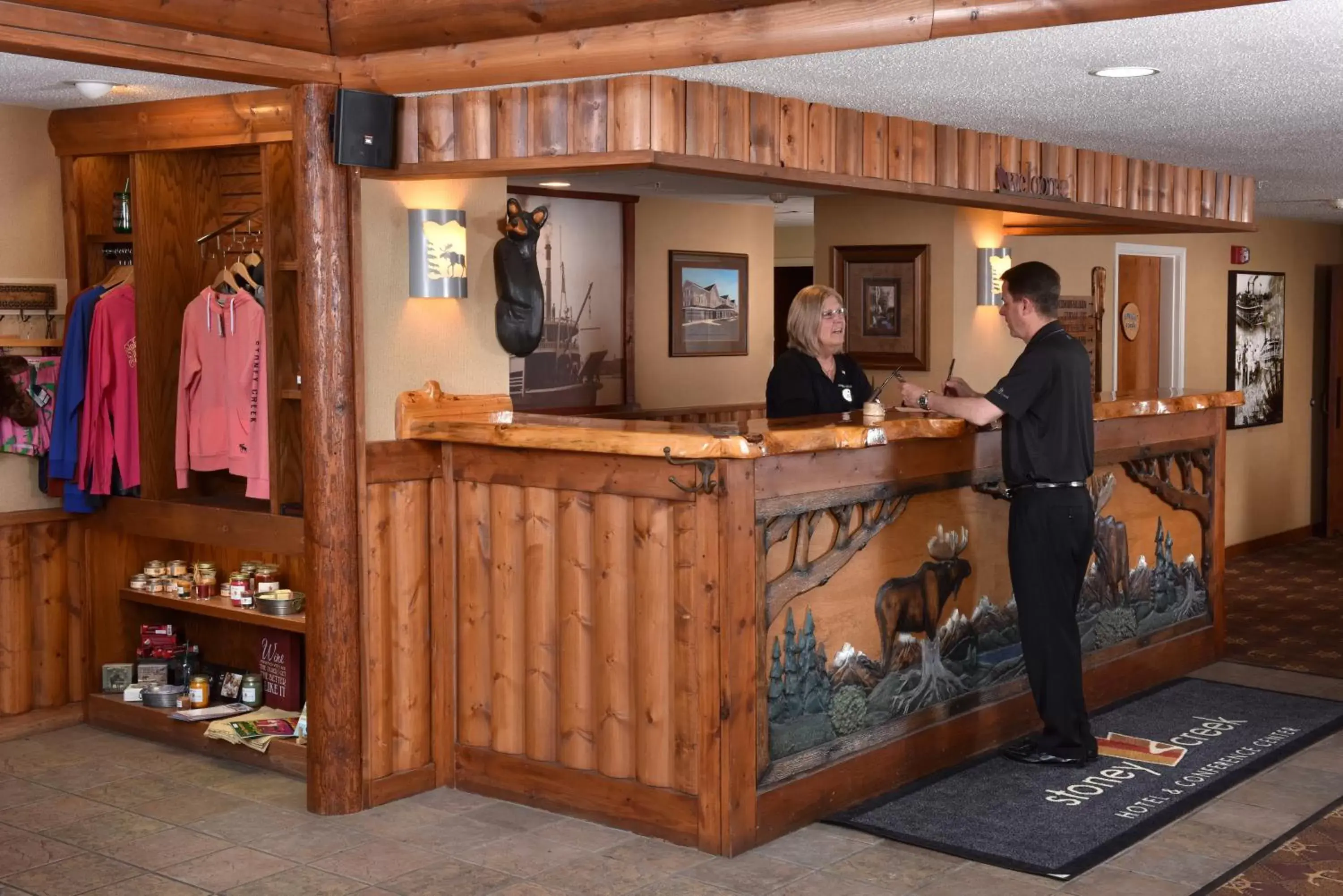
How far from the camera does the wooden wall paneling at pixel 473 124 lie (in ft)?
15.4

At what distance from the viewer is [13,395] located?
5938 millimetres

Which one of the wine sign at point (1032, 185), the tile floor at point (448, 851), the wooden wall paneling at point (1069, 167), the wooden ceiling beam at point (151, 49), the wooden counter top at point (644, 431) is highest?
the wooden ceiling beam at point (151, 49)

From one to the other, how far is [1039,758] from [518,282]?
8.40ft

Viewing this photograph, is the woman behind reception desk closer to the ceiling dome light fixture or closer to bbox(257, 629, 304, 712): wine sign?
bbox(257, 629, 304, 712): wine sign

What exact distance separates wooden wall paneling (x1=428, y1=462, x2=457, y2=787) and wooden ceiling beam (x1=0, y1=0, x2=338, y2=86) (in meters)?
1.37

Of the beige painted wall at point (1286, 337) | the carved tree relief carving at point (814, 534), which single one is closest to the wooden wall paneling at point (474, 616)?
the carved tree relief carving at point (814, 534)

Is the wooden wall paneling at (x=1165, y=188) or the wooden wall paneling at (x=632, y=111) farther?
the wooden wall paneling at (x=1165, y=188)

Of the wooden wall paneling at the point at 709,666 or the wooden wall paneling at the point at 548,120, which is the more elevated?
the wooden wall paneling at the point at 548,120

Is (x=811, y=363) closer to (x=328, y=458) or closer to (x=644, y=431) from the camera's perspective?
(x=644, y=431)

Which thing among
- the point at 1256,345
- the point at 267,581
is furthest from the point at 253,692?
the point at 1256,345

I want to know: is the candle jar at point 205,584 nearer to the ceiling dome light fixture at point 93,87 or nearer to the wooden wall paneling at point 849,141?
the ceiling dome light fixture at point 93,87

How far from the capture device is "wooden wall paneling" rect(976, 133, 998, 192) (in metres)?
5.82

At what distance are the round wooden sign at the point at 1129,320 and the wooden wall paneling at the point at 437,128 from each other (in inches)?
241

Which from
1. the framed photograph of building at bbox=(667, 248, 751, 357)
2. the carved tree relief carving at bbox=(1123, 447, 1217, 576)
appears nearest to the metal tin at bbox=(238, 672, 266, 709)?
the carved tree relief carving at bbox=(1123, 447, 1217, 576)
